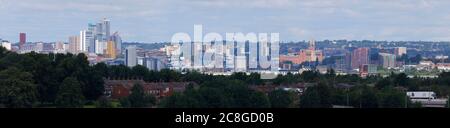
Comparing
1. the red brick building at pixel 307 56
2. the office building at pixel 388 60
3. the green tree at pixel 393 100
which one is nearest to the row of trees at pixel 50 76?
the red brick building at pixel 307 56

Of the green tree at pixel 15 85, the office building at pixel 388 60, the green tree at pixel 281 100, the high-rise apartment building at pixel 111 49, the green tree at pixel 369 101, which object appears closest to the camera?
the green tree at pixel 369 101

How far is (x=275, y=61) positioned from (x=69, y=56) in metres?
13.2

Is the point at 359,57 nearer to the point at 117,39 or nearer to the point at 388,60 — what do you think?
the point at 388,60

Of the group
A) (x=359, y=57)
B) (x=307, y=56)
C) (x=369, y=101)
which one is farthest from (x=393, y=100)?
(x=359, y=57)

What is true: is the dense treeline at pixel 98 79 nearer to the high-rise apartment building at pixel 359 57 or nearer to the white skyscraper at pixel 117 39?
the high-rise apartment building at pixel 359 57

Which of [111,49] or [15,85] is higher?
[111,49]

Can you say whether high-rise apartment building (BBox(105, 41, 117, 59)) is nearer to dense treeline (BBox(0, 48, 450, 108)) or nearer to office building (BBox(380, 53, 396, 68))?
dense treeline (BBox(0, 48, 450, 108))

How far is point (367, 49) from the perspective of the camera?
1828 centimetres

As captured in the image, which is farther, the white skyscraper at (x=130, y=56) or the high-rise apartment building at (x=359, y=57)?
the high-rise apartment building at (x=359, y=57)

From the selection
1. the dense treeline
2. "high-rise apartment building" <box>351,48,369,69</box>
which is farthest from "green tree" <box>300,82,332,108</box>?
"high-rise apartment building" <box>351,48,369,69</box>

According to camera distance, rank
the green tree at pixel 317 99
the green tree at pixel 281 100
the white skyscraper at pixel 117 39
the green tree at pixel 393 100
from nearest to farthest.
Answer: the green tree at pixel 393 100
the green tree at pixel 317 99
the green tree at pixel 281 100
the white skyscraper at pixel 117 39

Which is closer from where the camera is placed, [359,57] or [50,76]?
[359,57]
